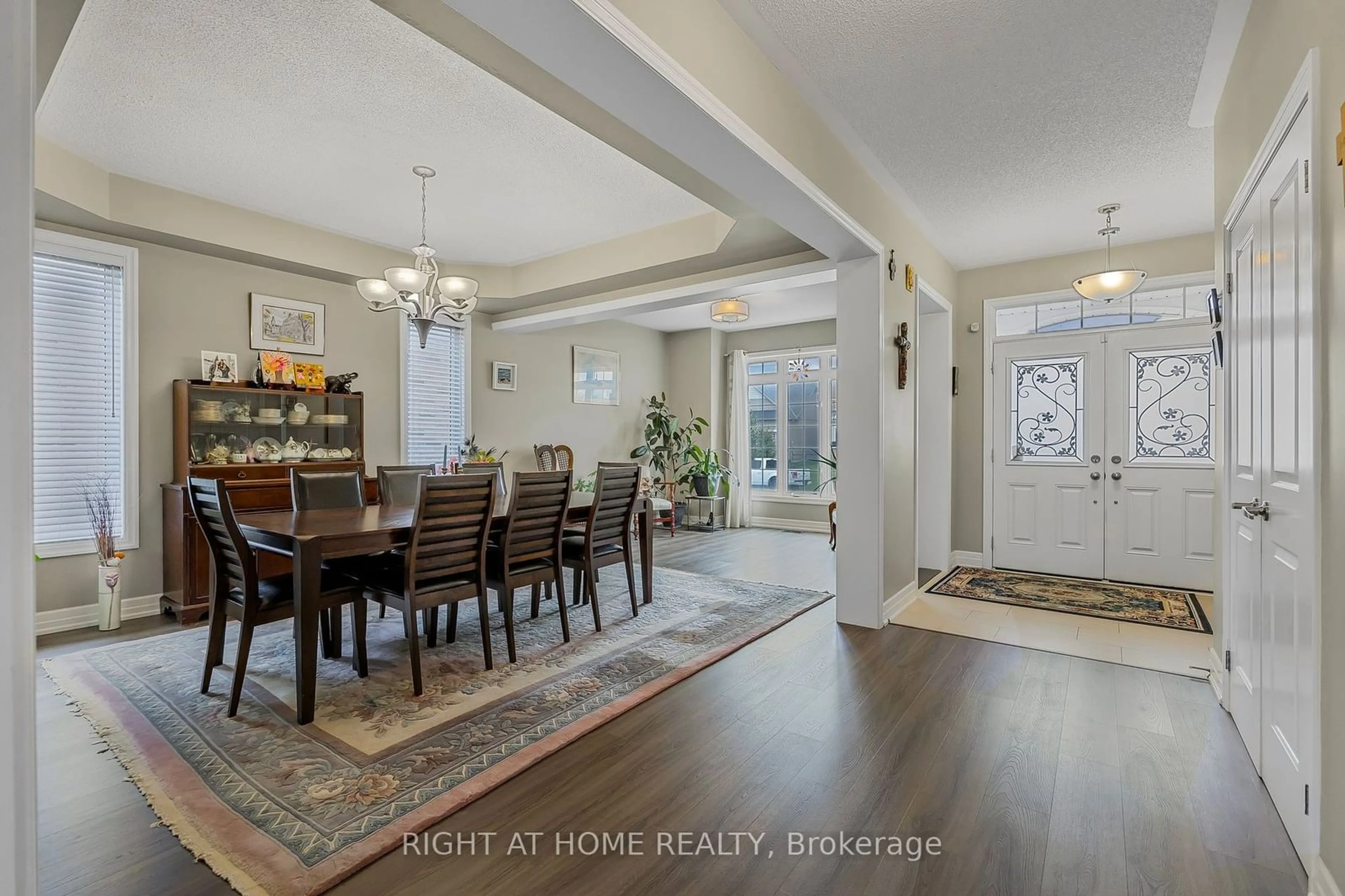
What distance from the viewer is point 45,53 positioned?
232 cm

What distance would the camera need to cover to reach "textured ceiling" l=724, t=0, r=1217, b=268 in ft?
7.58

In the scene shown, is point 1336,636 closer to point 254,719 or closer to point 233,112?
point 254,719

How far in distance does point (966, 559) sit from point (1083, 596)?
1.14 metres

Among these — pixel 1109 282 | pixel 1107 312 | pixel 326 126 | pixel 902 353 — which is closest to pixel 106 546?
pixel 326 126

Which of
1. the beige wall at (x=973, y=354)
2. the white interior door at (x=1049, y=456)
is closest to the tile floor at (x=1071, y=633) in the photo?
the white interior door at (x=1049, y=456)

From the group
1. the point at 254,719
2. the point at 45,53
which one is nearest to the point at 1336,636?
the point at 254,719

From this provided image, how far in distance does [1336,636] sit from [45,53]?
4.37 m

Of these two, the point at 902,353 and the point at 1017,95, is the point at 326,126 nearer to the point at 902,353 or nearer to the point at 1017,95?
the point at 1017,95

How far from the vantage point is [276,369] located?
4.52 metres

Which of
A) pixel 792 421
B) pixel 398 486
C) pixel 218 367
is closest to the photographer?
pixel 398 486

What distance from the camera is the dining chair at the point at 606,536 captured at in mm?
3734

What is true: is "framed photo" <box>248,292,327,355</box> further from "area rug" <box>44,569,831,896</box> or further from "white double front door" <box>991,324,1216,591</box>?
"white double front door" <box>991,324,1216,591</box>

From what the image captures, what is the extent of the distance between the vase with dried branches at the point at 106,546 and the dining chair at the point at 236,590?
1.53m

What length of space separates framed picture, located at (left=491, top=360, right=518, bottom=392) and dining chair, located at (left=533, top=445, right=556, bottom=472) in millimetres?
679
